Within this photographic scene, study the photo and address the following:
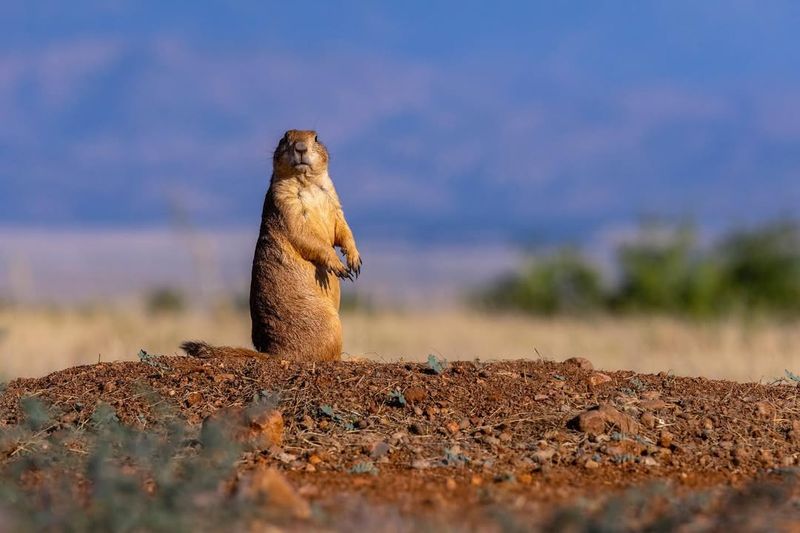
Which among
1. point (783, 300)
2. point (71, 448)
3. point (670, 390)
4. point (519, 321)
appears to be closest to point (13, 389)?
point (71, 448)

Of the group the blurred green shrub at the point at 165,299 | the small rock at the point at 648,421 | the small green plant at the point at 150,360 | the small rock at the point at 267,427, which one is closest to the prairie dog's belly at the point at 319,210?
the small green plant at the point at 150,360

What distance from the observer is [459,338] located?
59.4 feet

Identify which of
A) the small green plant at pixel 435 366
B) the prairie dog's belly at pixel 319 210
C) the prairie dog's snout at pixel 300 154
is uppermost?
the prairie dog's snout at pixel 300 154

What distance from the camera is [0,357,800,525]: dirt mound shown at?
5941mm

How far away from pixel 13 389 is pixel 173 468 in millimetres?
2416

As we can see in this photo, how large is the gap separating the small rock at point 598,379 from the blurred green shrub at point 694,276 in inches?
632

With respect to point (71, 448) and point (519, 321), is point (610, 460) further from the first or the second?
point (519, 321)

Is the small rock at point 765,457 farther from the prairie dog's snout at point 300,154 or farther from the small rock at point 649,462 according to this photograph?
the prairie dog's snout at point 300,154

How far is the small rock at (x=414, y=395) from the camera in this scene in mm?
7129

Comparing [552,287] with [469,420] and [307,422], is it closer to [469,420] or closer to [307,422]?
[469,420]

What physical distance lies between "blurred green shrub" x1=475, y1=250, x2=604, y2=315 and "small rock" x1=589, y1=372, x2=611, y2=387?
17.5 m

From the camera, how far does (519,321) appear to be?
20359 mm

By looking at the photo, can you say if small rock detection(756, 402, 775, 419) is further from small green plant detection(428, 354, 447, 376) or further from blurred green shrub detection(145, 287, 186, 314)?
blurred green shrub detection(145, 287, 186, 314)

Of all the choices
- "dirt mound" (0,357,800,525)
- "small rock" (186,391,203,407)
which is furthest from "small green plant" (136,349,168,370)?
"small rock" (186,391,203,407)
